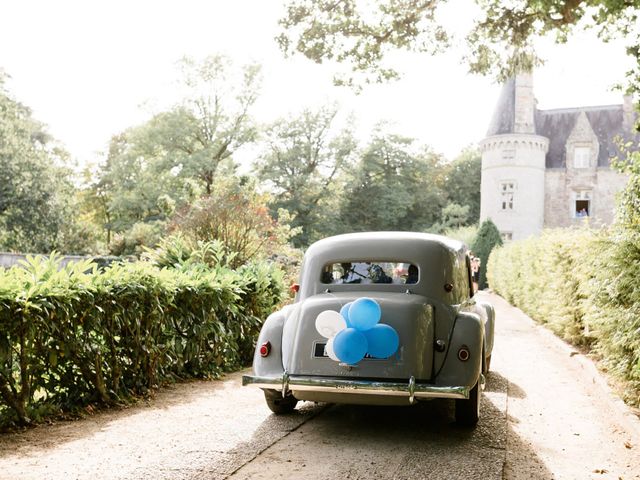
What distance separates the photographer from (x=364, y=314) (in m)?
5.43

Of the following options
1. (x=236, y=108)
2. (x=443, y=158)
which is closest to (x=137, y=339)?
(x=236, y=108)

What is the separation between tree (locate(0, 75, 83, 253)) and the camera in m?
32.7

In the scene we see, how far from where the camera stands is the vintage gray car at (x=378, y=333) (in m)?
5.36

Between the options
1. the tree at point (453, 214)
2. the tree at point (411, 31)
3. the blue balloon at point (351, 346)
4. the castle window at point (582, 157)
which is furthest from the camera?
the tree at point (453, 214)

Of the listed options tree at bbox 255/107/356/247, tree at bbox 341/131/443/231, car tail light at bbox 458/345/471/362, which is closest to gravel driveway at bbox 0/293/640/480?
car tail light at bbox 458/345/471/362

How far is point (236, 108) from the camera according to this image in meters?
49.4

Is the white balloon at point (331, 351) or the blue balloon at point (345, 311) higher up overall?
the blue balloon at point (345, 311)

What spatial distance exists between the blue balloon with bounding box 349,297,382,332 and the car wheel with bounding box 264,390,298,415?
1.35 m

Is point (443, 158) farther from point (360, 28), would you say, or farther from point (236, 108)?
point (360, 28)

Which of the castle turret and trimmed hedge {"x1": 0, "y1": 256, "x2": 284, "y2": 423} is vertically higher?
the castle turret

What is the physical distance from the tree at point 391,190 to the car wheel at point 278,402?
5191 cm

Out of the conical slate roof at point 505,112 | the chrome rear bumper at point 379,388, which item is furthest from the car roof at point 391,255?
the conical slate roof at point 505,112

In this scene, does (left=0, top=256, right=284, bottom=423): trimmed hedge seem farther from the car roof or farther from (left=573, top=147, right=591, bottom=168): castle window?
(left=573, top=147, right=591, bottom=168): castle window

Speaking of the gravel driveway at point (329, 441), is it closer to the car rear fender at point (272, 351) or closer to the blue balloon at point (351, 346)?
the car rear fender at point (272, 351)
